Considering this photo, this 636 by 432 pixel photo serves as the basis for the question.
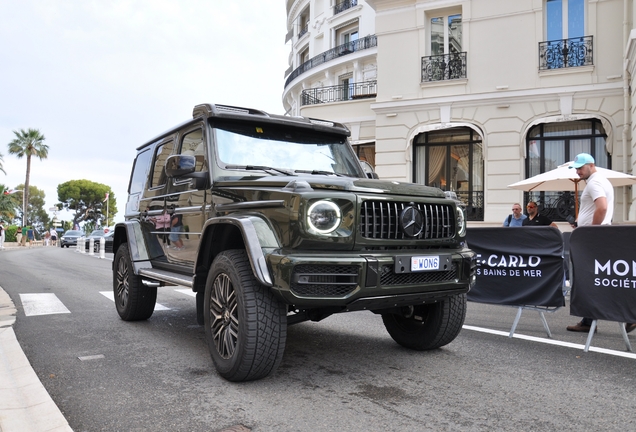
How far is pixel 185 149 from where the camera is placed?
5.19 metres

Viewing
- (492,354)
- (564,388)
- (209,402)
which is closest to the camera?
(209,402)

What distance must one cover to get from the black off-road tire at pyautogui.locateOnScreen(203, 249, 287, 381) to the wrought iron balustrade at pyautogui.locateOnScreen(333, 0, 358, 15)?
1003 inches

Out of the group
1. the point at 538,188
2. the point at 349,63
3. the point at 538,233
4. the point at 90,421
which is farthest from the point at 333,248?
the point at 349,63

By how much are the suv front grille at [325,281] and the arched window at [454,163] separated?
525 inches

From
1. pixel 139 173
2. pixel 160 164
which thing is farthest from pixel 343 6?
pixel 160 164

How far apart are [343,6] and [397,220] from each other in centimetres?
2594

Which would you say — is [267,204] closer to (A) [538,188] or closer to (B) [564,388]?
(B) [564,388]

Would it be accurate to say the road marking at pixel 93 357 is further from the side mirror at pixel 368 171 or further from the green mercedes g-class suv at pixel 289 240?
the side mirror at pixel 368 171

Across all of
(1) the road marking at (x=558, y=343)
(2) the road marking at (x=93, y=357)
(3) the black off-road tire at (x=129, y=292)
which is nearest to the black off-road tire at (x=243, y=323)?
(2) the road marking at (x=93, y=357)

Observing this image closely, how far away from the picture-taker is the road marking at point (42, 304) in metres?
7.08

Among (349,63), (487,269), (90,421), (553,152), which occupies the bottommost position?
(90,421)

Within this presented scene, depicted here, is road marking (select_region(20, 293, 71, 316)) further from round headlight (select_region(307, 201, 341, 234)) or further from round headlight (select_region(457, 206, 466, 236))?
round headlight (select_region(457, 206, 466, 236))

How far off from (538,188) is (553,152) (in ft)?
13.5

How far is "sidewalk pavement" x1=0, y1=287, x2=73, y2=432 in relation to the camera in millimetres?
3045
